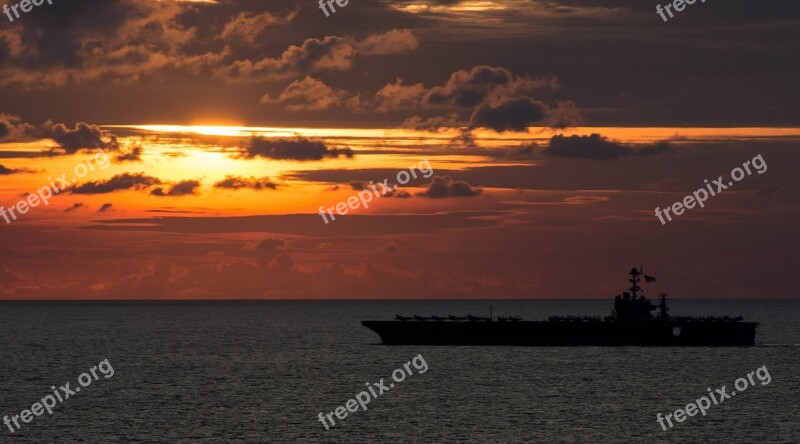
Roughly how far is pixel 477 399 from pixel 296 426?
60.0 feet

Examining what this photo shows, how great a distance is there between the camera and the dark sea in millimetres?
65625

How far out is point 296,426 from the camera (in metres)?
68.3

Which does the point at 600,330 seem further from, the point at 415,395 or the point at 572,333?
the point at 415,395

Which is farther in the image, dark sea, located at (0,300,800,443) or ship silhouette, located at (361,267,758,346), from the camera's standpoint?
ship silhouette, located at (361,267,758,346)

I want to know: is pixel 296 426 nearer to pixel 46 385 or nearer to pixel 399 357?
pixel 46 385

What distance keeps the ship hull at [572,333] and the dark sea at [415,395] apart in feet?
5.23

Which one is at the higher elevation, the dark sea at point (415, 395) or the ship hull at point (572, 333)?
the ship hull at point (572, 333)

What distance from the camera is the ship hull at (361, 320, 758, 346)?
12744 centimetres

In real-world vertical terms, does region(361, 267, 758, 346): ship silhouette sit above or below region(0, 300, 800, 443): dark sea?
above

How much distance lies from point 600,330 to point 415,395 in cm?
4955

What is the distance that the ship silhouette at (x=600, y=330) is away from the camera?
124875mm

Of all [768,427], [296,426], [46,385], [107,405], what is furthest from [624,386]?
[46,385]

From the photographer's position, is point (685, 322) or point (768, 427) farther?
point (685, 322)

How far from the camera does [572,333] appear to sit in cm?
13312
